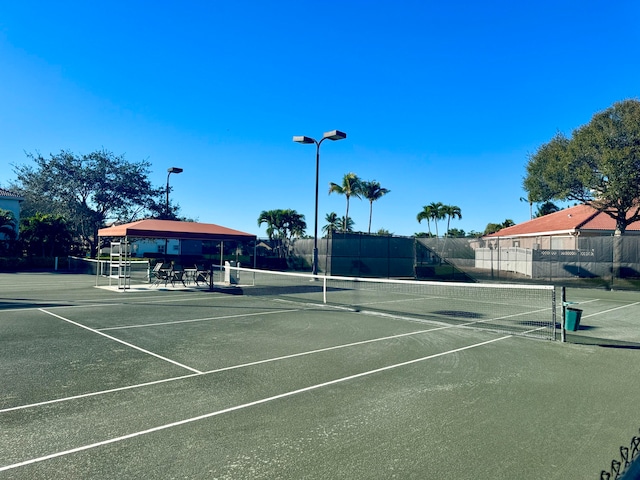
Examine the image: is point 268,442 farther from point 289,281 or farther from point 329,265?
point 329,265

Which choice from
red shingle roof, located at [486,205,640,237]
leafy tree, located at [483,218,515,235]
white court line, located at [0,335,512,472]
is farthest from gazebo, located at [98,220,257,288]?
leafy tree, located at [483,218,515,235]

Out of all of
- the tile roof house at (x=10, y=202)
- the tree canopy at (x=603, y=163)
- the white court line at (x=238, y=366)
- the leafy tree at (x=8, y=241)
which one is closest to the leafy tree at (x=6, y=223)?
the leafy tree at (x=8, y=241)

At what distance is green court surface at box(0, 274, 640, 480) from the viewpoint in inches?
154

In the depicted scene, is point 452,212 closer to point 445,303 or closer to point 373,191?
point 373,191

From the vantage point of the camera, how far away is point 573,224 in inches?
1484

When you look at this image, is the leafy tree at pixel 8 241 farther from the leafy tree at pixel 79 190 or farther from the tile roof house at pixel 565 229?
the tile roof house at pixel 565 229

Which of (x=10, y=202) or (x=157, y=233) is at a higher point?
(x=10, y=202)

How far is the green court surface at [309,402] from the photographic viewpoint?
12.9 feet

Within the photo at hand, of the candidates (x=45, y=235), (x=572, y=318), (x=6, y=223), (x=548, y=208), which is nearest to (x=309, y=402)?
(x=572, y=318)

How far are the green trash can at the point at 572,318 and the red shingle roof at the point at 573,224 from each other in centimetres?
2928

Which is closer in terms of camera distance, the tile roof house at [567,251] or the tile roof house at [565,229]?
the tile roof house at [567,251]

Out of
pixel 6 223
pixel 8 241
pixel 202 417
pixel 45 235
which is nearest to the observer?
pixel 202 417

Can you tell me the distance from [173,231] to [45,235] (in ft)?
77.9

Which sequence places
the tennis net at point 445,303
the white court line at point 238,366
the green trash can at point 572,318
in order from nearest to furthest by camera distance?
the white court line at point 238,366 < the green trash can at point 572,318 < the tennis net at point 445,303
